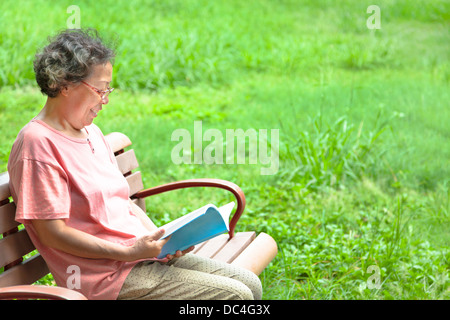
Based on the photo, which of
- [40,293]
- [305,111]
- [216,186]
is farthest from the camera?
[305,111]

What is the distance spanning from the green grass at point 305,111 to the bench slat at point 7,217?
38.3 inches

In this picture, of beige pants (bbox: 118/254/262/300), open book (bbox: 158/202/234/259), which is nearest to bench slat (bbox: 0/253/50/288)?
beige pants (bbox: 118/254/262/300)

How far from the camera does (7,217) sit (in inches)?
92.2

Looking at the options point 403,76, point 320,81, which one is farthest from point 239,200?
point 403,76

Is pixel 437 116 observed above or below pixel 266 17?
below

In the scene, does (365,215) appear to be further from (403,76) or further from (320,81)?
(403,76)

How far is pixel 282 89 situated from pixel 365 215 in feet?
10.5

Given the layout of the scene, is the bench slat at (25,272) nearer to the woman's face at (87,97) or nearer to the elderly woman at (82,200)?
the elderly woman at (82,200)

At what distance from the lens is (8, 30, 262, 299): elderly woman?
2.18 metres

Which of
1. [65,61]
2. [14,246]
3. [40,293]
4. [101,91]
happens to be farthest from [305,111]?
[40,293]

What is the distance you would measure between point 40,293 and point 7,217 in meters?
0.48

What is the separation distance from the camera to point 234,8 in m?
10.2

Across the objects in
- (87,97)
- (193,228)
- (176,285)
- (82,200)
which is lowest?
(176,285)

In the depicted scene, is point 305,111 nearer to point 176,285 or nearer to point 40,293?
point 176,285
